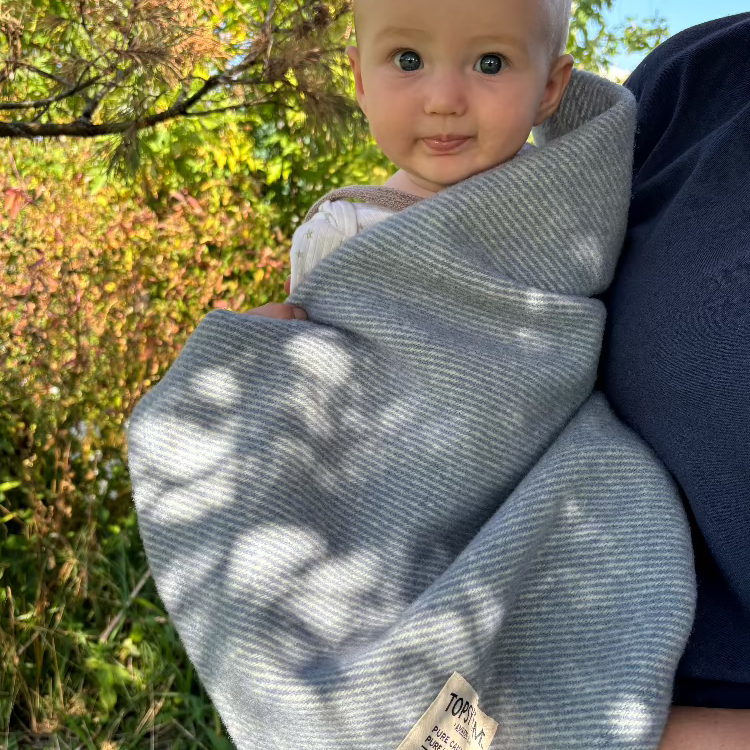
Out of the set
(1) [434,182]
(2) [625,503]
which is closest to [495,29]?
(1) [434,182]

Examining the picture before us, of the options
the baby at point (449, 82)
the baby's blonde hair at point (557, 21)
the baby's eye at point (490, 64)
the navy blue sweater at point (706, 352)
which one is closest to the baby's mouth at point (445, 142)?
the baby at point (449, 82)

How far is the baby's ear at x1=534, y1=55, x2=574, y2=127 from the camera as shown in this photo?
5.15 ft

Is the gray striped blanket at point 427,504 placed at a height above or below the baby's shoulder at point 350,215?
below

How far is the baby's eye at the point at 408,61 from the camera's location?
1.47 m

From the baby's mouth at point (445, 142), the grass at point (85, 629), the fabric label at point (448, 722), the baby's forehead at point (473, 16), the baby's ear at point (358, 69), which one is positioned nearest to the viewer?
the fabric label at point (448, 722)

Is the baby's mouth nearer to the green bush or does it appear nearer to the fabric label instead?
the fabric label

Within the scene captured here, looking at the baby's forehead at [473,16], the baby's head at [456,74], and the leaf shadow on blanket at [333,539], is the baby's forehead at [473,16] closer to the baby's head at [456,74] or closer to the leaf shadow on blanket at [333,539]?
the baby's head at [456,74]

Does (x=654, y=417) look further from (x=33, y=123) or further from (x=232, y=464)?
(x=33, y=123)

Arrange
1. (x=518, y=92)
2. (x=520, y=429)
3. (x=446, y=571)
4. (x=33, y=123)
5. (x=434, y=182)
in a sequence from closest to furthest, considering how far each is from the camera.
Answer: (x=446, y=571), (x=520, y=429), (x=518, y=92), (x=434, y=182), (x=33, y=123)

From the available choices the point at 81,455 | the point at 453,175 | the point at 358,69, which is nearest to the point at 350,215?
the point at 453,175

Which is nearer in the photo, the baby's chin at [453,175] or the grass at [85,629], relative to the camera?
the baby's chin at [453,175]

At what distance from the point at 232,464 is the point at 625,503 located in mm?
594

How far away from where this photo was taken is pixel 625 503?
4.37 feet

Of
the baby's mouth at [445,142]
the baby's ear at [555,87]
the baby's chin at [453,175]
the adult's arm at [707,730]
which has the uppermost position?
the baby's ear at [555,87]
